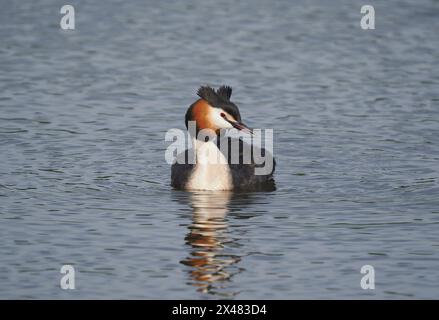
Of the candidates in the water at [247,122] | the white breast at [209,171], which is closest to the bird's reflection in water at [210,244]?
the water at [247,122]

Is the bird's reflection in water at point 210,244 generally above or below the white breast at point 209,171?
below

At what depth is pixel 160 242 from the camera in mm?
12164

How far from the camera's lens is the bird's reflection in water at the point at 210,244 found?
11.0m

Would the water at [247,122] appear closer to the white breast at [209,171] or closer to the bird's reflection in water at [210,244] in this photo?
the bird's reflection in water at [210,244]

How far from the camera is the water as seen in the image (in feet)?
37.1

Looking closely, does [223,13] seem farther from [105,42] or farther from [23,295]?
[23,295]

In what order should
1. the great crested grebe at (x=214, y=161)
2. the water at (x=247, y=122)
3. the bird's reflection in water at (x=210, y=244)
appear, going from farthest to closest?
the great crested grebe at (x=214, y=161)
the water at (x=247, y=122)
the bird's reflection in water at (x=210, y=244)

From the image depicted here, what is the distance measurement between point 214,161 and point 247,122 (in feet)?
11.2

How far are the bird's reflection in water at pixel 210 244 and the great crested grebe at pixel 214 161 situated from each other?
267mm

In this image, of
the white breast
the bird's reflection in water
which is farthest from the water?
the white breast

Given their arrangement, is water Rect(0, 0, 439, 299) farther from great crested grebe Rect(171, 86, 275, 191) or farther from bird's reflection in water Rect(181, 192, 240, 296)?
great crested grebe Rect(171, 86, 275, 191)

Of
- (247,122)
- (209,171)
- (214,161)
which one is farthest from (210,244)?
(247,122)

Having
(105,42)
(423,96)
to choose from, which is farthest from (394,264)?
(105,42)

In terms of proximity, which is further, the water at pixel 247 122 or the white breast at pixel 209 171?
the white breast at pixel 209 171
